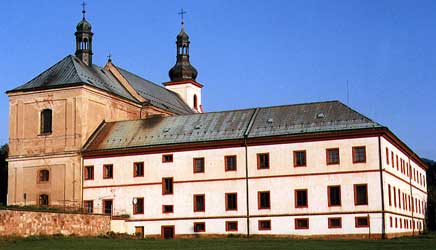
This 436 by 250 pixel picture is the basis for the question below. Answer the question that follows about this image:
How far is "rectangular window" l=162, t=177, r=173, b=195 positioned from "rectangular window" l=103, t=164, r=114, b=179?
Result: 4966 mm

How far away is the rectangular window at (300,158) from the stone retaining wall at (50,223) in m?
15.3

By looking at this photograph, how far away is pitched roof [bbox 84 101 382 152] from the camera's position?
55.7 m

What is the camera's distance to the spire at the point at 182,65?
313ft

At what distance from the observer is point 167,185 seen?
58.7m

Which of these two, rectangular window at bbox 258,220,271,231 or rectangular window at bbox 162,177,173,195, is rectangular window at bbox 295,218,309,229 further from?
rectangular window at bbox 162,177,173,195

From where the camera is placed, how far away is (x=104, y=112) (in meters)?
65.8

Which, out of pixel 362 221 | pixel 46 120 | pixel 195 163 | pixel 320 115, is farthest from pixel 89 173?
pixel 362 221

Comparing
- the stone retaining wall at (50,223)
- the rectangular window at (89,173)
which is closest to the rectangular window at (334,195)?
the stone retaining wall at (50,223)

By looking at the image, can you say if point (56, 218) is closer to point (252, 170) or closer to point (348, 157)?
point (252, 170)

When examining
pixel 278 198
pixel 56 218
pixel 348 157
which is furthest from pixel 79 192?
pixel 348 157

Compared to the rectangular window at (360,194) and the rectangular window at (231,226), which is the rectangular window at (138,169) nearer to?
the rectangular window at (231,226)

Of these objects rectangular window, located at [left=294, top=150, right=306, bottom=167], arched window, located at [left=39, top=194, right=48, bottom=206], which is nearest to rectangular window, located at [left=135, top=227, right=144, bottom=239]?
arched window, located at [left=39, top=194, right=48, bottom=206]

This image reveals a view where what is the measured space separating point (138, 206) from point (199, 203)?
5.51 metres

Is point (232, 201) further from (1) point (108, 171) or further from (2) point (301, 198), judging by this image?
(1) point (108, 171)
